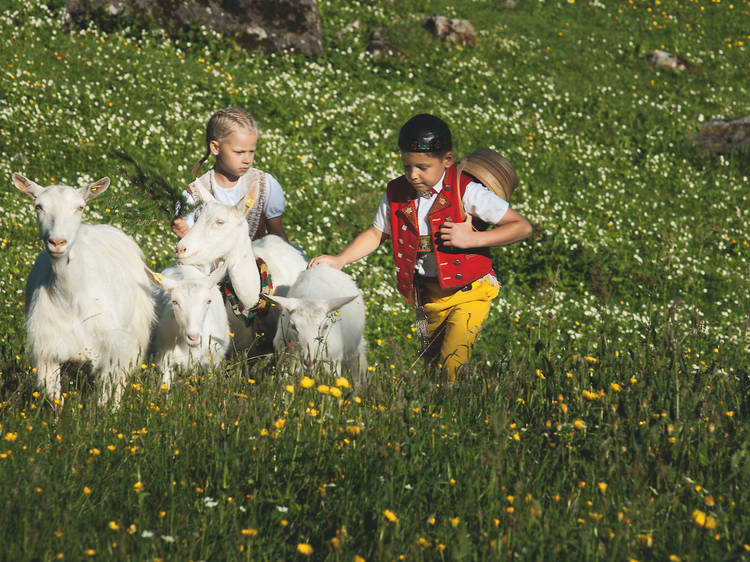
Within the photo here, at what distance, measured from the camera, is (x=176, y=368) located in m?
5.89

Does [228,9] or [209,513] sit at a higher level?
[228,9]

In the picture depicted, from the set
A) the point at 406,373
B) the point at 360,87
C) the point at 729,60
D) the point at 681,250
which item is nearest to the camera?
the point at 406,373

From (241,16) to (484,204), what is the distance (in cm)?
1412

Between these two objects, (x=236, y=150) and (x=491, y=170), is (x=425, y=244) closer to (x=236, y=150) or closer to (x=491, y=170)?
(x=491, y=170)

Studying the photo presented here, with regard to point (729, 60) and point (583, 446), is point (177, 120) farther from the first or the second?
point (729, 60)

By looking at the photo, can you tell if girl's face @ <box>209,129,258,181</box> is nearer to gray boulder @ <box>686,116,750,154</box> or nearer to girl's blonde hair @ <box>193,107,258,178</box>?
girl's blonde hair @ <box>193,107,258,178</box>

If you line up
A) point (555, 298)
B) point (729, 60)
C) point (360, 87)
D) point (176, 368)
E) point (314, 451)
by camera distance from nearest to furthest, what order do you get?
point (314, 451) < point (176, 368) < point (555, 298) < point (360, 87) < point (729, 60)

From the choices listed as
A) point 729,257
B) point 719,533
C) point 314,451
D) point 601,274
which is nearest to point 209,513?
point 314,451

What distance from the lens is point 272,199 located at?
7359 mm

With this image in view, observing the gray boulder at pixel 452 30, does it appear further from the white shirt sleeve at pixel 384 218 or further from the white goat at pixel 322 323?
the white shirt sleeve at pixel 384 218

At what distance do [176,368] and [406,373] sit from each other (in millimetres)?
2394

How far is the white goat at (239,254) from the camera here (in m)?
5.78

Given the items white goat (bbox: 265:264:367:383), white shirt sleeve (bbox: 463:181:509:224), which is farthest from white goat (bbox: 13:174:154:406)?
white shirt sleeve (bbox: 463:181:509:224)

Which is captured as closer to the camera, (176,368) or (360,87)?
(176,368)
